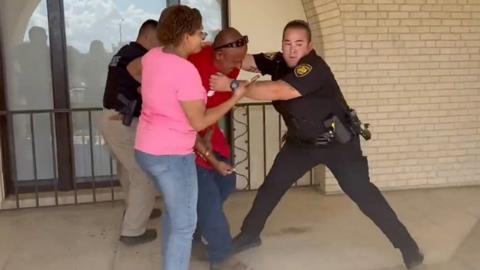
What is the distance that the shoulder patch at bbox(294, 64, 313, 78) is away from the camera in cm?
316

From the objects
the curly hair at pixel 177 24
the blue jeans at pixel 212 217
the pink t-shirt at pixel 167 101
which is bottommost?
the blue jeans at pixel 212 217

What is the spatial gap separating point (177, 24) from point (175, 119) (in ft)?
1.52

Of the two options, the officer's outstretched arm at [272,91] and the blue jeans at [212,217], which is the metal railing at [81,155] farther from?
the officer's outstretched arm at [272,91]

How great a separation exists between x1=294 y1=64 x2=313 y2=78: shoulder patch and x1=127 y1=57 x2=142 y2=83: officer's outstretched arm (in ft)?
3.17

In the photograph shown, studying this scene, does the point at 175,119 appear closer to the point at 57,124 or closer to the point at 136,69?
the point at 136,69

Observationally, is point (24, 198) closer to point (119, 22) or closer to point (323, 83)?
point (119, 22)

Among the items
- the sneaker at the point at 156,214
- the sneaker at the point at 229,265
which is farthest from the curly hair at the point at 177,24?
the sneaker at the point at 156,214

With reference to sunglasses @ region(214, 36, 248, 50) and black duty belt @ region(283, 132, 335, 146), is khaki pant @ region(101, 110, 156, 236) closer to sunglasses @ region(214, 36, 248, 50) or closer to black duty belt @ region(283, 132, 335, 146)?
sunglasses @ region(214, 36, 248, 50)

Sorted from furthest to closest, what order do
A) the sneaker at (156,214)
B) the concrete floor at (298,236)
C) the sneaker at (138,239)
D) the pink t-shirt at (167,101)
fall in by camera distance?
the sneaker at (156,214) → the sneaker at (138,239) → the concrete floor at (298,236) → the pink t-shirt at (167,101)

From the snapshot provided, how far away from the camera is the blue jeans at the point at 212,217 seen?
3295mm

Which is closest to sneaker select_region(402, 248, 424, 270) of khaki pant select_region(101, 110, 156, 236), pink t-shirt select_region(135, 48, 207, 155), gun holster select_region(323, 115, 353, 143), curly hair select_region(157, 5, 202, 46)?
gun holster select_region(323, 115, 353, 143)

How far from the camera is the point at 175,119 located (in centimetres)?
269

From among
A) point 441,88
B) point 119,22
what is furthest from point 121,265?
point 441,88

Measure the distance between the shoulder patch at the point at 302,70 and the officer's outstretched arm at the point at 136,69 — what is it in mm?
967
